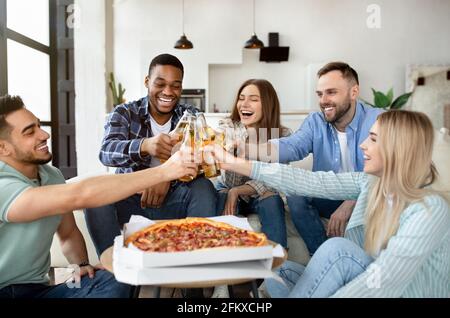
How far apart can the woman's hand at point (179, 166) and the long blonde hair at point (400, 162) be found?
46 centimetres

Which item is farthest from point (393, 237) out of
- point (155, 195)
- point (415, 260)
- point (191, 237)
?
point (155, 195)

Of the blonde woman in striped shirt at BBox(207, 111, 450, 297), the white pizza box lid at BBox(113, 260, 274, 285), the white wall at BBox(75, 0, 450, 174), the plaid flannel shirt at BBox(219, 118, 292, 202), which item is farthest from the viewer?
the white wall at BBox(75, 0, 450, 174)

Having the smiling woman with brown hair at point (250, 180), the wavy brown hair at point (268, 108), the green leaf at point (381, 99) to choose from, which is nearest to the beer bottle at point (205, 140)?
the smiling woman with brown hair at point (250, 180)

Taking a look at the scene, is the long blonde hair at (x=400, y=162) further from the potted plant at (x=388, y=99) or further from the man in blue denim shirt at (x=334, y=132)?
the potted plant at (x=388, y=99)

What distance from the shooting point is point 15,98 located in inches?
45.3

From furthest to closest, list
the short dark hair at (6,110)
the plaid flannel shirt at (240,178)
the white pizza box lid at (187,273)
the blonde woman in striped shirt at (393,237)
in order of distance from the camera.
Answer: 1. the plaid flannel shirt at (240,178)
2. the short dark hair at (6,110)
3. the blonde woman in striped shirt at (393,237)
4. the white pizza box lid at (187,273)

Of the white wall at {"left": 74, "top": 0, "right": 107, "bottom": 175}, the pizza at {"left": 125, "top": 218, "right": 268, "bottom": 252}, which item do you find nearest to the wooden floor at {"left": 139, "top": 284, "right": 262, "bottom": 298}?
the pizza at {"left": 125, "top": 218, "right": 268, "bottom": 252}

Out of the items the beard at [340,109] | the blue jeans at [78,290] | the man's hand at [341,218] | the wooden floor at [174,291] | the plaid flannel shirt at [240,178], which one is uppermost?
the beard at [340,109]

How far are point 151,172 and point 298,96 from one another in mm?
4703

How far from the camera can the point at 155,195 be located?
1556 millimetres

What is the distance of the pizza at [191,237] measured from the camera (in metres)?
0.87

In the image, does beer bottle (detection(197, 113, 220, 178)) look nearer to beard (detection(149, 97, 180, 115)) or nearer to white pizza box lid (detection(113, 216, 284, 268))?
white pizza box lid (detection(113, 216, 284, 268))

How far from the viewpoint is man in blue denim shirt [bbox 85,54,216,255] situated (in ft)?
4.60

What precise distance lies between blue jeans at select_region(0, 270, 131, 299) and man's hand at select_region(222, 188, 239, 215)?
68 cm
